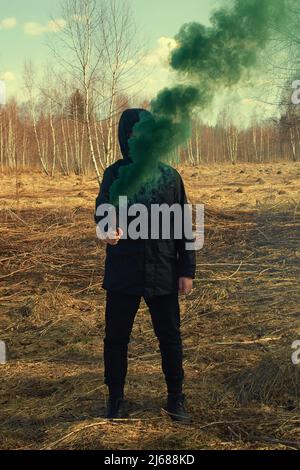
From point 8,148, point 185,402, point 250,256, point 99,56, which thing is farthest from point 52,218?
point 8,148

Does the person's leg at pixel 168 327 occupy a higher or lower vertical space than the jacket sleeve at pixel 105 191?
lower

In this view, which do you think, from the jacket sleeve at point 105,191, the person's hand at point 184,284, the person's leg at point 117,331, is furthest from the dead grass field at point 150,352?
the jacket sleeve at point 105,191

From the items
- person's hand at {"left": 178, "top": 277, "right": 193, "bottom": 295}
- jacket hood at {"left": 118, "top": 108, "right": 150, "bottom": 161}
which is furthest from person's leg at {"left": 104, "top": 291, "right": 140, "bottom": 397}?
jacket hood at {"left": 118, "top": 108, "right": 150, "bottom": 161}

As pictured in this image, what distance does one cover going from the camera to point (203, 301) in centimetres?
587

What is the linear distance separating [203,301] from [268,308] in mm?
Result: 743

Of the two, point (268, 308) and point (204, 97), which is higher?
point (204, 97)

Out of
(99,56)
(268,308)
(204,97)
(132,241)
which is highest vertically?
(99,56)

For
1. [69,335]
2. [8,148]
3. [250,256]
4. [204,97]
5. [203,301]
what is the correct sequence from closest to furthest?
[204,97] → [69,335] → [203,301] → [250,256] → [8,148]

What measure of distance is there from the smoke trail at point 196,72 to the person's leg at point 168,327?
67 cm

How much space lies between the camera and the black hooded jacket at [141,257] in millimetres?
2943

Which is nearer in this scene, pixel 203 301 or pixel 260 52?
pixel 260 52

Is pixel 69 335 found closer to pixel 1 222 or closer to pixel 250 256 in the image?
pixel 250 256

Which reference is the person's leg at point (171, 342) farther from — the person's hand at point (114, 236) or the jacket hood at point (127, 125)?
the jacket hood at point (127, 125)

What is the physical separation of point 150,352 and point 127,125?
2.24 m
